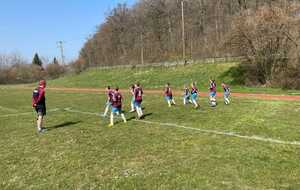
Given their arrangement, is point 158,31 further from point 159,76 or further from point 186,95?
point 186,95

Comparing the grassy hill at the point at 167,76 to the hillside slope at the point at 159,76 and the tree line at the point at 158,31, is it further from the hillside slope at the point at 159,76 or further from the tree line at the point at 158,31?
the tree line at the point at 158,31

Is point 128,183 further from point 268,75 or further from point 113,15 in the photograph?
point 113,15

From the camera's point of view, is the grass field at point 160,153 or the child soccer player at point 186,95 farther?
the child soccer player at point 186,95

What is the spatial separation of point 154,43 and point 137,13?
12.5m

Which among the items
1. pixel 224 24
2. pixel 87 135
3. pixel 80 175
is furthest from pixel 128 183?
pixel 224 24

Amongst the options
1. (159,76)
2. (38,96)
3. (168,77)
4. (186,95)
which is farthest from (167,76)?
(38,96)

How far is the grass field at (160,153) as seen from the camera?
1053 cm

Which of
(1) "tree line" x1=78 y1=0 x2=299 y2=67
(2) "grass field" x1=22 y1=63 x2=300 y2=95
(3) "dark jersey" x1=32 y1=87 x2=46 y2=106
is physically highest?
(1) "tree line" x1=78 y1=0 x2=299 y2=67

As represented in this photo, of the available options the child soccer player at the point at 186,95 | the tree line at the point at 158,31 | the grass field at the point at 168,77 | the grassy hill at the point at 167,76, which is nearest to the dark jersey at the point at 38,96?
the child soccer player at the point at 186,95

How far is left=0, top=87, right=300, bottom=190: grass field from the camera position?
1053 centimetres

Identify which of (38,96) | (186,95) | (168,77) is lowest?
(168,77)

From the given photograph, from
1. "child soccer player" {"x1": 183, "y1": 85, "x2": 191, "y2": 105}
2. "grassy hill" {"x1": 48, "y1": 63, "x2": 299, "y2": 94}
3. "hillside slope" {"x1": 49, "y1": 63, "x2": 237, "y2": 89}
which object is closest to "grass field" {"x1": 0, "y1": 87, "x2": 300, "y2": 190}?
"child soccer player" {"x1": 183, "y1": 85, "x2": 191, "y2": 105}

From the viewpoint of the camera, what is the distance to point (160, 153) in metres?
13.3

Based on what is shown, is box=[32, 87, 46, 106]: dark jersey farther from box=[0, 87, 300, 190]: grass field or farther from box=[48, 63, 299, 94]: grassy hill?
box=[48, 63, 299, 94]: grassy hill
